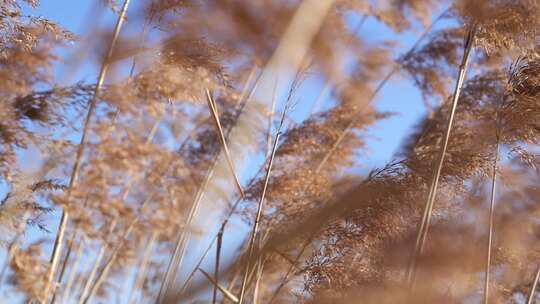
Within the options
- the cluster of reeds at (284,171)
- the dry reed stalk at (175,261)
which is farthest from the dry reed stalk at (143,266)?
the dry reed stalk at (175,261)

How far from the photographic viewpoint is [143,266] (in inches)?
207

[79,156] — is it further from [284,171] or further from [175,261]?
[284,171]

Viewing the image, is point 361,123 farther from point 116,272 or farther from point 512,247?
point 116,272

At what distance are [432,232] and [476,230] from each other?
1.84 feet

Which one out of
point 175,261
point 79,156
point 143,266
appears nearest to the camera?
point 175,261

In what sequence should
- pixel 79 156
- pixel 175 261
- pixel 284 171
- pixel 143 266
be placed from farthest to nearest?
pixel 143 266, pixel 284 171, pixel 79 156, pixel 175 261

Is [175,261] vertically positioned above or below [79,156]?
below

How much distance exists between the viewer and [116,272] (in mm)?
5812

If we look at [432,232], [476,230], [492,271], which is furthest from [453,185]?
[492,271]

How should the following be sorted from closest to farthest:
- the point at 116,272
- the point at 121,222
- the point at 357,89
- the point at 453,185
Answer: the point at 453,185 → the point at 121,222 → the point at 357,89 → the point at 116,272

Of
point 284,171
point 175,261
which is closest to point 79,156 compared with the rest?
point 175,261

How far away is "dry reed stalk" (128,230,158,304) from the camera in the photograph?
5266mm

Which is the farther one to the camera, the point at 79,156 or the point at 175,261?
the point at 79,156

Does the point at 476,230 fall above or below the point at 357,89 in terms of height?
below
